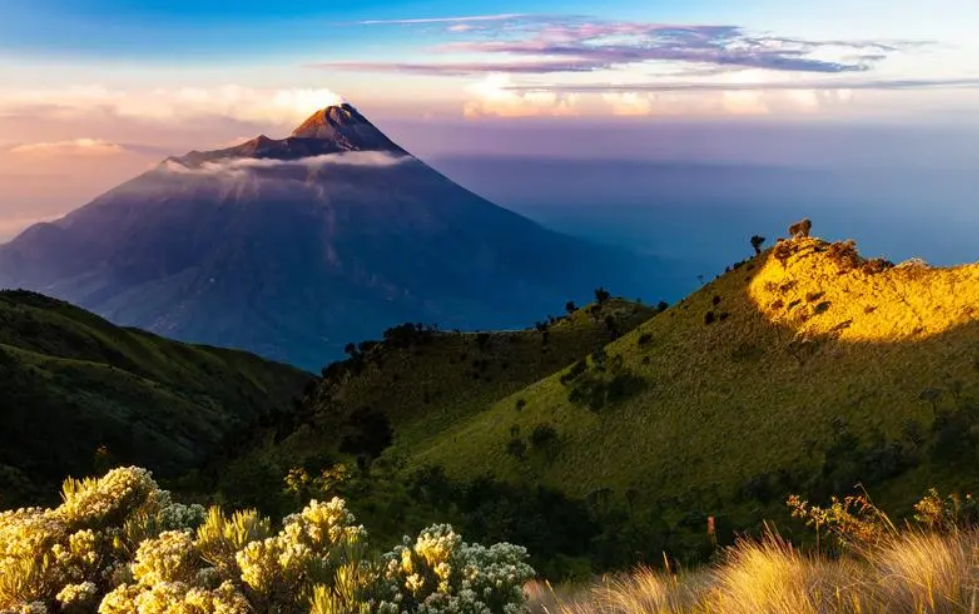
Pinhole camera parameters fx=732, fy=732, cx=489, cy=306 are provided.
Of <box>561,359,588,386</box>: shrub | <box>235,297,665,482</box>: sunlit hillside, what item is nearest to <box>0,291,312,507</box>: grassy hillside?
<box>235,297,665,482</box>: sunlit hillside

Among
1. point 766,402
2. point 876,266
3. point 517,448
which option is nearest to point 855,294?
point 876,266

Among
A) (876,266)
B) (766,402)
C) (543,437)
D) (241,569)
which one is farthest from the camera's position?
(543,437)

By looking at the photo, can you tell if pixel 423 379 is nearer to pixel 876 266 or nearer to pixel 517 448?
pixel 517 448

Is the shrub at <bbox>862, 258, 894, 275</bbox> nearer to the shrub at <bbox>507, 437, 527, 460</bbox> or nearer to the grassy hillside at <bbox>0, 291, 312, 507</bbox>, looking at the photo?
the shrub at <bbox>507, 437, 527, 460</bbox>

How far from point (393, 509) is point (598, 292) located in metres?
65.7

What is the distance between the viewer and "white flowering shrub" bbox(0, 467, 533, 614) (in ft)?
25.9

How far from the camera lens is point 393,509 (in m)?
30.6

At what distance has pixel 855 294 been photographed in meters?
48.0

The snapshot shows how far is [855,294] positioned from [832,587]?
45497 millimetres

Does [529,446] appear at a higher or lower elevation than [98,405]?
higher

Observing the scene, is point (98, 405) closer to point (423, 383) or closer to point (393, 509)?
point (423, 383)

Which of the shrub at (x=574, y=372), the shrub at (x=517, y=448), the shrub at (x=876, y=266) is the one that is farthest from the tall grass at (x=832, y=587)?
the shrub at (x=574, y=372)

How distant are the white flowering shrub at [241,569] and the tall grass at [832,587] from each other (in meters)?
1.32

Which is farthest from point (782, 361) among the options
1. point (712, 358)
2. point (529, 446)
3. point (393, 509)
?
point (393, 509)
